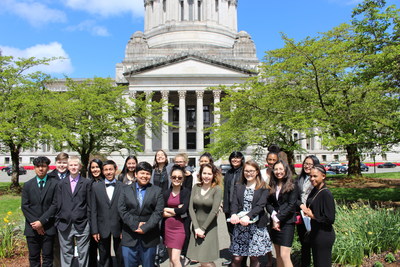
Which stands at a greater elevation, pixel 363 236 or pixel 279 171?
pixel 279 171

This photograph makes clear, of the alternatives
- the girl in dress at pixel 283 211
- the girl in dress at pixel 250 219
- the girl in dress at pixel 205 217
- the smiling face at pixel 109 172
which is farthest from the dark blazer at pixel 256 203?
the smiling face at pixel 109 172

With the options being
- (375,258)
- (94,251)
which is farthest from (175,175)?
(375,258)

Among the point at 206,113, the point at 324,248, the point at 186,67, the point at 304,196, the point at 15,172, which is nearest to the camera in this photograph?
the point at 324,248

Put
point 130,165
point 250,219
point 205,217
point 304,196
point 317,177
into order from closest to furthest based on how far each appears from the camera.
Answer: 1. point 317,177
2. point 250,219
3. point 205,217
4. point 304,196
5. point 130,165

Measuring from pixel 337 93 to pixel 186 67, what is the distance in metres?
31.8

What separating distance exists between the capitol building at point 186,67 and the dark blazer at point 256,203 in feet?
88.9

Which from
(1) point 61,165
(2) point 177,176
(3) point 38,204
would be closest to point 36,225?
(3) point 38,204

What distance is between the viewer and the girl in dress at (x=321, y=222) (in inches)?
218

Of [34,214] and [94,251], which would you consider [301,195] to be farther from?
[34,214]

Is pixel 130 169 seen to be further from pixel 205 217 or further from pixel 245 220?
pixel 245 220

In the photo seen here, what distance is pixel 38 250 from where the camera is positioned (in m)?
6.55

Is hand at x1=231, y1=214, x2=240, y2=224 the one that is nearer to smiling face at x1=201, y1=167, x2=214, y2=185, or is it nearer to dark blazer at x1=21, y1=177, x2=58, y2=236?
smiling face at x1=201, y1=167, x2=214, y2=185

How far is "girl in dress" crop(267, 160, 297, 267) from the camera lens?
5.95m

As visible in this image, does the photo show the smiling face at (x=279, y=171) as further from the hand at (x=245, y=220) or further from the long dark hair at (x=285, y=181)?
the hand at (x=245, y=220)
